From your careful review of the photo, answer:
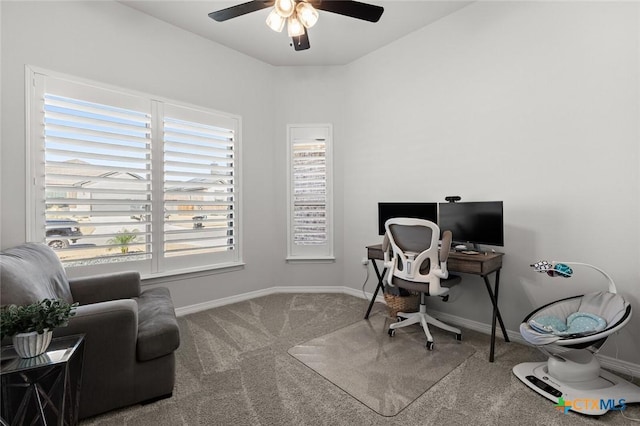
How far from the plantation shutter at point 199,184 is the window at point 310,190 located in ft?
2.60

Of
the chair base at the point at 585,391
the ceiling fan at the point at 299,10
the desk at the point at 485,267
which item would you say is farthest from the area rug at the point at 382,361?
the ceiling fan at the point at 299,10

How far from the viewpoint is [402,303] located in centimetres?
311

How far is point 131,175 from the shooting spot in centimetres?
293

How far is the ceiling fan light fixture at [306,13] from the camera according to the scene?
2070 mm

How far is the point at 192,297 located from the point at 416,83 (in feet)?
11.5

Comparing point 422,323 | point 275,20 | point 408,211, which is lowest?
point 422,323

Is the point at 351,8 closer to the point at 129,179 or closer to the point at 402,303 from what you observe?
the point at 129,179

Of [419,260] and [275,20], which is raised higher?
[275,20]

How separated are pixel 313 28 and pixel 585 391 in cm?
381

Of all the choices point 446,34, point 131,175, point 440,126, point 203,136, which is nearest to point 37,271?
point 131,175

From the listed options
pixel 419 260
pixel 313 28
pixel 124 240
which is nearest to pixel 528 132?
pixel 419 260

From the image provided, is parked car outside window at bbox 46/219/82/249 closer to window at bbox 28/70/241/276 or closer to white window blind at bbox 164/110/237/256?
window at bbox 28/70/241/276

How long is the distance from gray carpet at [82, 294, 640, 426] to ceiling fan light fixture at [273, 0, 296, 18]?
2.56 metres

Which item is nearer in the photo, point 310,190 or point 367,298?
point 367,298
